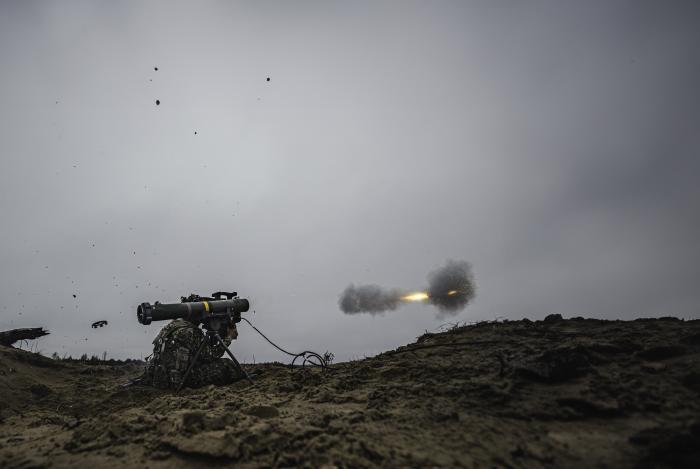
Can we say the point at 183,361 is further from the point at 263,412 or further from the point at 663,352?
the point at 663,352

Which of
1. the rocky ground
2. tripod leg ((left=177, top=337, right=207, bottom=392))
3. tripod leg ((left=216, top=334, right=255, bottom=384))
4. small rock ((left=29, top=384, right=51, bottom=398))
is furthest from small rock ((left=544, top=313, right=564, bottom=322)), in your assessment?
small rock ((left=29, top=384, right=51, bottom=398))

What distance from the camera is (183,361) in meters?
8.32

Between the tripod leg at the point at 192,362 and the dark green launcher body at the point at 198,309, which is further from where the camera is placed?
the tripod leg at the point at 192,362

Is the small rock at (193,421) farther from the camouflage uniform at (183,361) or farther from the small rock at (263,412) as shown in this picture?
the camouflage uniform at (183,361)

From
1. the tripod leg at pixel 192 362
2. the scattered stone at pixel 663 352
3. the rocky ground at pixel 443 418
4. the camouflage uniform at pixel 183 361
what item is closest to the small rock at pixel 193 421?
the rocky ground at pixel 443 418

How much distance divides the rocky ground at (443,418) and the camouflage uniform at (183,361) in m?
1.32

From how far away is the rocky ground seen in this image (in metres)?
3.28

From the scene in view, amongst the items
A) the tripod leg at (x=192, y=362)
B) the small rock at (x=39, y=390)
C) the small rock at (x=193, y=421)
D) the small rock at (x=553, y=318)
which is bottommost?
the small rock at (x=193, y=421)

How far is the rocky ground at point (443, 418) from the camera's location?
3283 mm

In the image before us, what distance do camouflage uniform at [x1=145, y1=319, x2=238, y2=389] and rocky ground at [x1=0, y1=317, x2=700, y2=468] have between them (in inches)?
52.0

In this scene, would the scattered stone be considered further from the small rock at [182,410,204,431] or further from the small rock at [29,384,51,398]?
the small rock at [29,384,51,398]

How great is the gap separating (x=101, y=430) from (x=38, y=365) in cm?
963

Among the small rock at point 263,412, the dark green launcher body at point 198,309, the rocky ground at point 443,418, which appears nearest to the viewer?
the rocky ground at point 443,418

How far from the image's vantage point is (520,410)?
13.4ft
